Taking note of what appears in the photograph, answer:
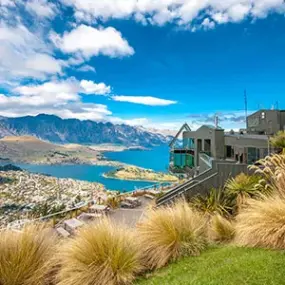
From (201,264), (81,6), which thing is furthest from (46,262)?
(81,6)

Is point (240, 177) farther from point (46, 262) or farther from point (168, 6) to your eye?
point (168, 6)

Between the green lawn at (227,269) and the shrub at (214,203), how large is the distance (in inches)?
164

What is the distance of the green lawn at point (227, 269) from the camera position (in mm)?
3779

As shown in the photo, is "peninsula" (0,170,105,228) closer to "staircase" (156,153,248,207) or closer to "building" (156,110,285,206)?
"staircase" (156,153,248,207)

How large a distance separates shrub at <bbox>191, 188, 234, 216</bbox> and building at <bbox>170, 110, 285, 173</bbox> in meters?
6.64

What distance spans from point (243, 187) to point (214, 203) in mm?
969

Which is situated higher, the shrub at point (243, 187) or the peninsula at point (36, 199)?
the shrub at point (243, 187)

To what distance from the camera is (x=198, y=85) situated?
39188 millimetres

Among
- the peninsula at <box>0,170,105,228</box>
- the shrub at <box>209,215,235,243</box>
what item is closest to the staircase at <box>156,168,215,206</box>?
the shrub at <box>209,215,235,243</box>

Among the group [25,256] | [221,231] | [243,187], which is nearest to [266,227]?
[221,231]

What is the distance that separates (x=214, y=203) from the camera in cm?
944

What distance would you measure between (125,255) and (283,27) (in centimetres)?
1880

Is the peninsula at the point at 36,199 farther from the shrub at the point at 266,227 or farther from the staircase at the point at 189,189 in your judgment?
the shrub at the point at 266,227

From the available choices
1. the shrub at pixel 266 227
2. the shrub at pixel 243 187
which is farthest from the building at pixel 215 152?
the shrub at pixel 266 227
